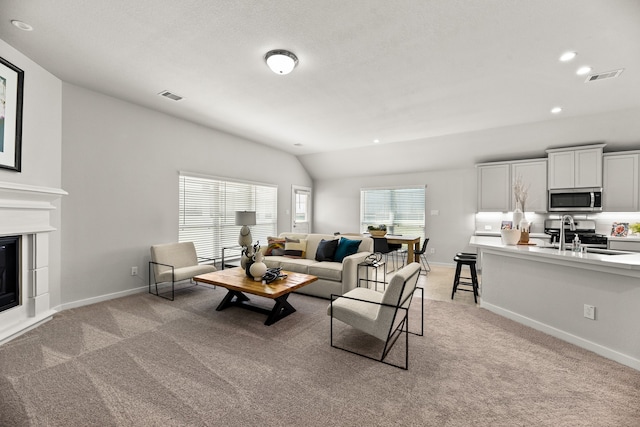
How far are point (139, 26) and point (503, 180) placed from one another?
6.72 metres

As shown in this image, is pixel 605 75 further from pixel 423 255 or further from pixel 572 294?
pixel 423 255

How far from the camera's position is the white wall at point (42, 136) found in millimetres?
2969

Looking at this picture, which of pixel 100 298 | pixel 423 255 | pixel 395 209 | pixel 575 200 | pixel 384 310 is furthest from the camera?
pixel 395 209

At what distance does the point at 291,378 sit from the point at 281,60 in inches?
114

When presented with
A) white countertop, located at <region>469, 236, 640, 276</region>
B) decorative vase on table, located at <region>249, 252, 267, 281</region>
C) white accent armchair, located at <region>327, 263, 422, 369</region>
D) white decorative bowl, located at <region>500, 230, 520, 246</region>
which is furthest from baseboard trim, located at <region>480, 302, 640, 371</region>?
decorative vase on table, located at <region>249, 252, 267, 281</region>

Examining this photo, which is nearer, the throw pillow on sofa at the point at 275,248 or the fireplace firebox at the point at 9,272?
the fireplace firebox at the point at 9,272

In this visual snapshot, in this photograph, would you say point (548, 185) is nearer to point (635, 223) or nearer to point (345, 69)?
point (635, 223)

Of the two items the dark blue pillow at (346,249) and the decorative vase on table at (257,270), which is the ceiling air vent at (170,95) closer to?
the decorative vase on table at (257,270)

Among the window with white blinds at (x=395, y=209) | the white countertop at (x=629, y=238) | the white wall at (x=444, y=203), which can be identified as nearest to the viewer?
the white countertop at (x=629, y=238)

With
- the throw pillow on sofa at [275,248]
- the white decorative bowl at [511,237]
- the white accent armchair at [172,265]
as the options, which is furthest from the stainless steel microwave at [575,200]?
the white accent armchair at [172,265]

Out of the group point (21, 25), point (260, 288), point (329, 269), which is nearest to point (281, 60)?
point (21, 25)

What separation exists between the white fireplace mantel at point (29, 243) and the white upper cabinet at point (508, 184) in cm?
741

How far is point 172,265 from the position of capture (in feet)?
14.4

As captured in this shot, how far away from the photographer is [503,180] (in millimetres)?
6027
